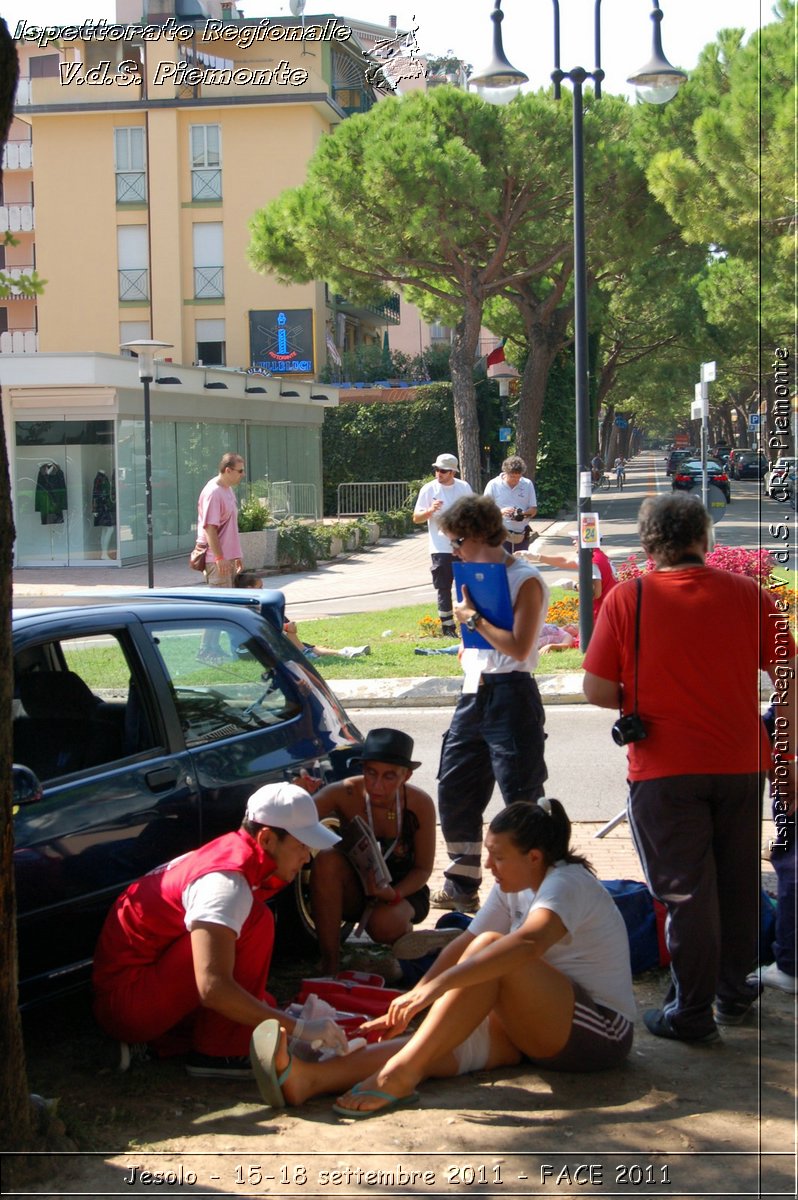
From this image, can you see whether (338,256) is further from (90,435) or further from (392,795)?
(392,795)

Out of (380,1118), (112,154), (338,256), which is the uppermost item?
(112,154)

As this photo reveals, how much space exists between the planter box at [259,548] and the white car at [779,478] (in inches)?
808

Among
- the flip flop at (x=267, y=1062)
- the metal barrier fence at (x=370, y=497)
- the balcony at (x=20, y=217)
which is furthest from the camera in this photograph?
the balcony at (x=20, y=217)

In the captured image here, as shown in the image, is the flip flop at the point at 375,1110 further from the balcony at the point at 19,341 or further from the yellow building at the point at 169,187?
the balcony at the point at 19,341

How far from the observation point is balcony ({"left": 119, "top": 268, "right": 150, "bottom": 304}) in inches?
1825

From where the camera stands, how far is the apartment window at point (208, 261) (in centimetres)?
4544

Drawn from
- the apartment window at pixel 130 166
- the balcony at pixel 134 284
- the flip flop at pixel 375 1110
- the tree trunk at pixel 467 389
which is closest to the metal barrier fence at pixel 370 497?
the tree trunk at pixel 467 389

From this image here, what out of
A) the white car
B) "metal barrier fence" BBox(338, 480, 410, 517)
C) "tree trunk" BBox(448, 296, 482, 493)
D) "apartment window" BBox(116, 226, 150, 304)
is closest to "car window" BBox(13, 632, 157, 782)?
the white car

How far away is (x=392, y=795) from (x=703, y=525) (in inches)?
65.0

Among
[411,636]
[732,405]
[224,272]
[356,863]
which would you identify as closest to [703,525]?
[356,863]

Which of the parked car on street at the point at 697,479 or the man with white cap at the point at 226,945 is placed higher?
the parked car on street at the point at 697,479

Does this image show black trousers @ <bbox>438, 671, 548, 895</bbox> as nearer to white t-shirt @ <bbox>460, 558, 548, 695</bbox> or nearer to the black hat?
white t-shirt @ <bbox>460, 558, 548, 695</bbox>

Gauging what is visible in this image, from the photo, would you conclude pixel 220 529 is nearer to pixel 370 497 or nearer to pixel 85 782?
pixel 85 782

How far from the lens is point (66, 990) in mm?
4426
